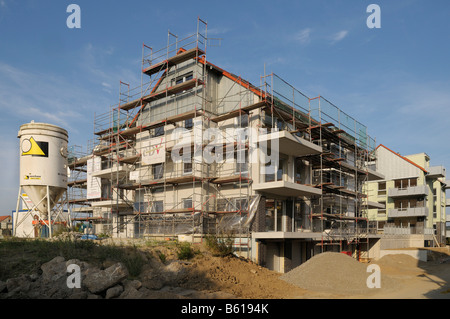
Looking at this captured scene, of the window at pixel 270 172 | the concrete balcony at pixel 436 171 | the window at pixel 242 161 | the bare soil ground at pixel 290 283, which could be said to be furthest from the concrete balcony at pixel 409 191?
the window at pixel 242 161

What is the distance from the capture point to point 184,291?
13508mm

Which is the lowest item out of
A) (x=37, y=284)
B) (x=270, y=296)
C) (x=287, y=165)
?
(x=270, y=296)

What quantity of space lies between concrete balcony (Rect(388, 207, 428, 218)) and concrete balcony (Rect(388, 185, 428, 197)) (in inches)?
65.8

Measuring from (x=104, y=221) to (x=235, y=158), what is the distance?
15.7m

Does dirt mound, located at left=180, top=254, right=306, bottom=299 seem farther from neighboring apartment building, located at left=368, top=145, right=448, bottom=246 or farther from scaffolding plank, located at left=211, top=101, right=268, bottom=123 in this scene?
neighboring apartment building, located at left=368, top=145, right=448, bottom=246

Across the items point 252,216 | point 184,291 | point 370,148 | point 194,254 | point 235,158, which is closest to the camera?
point 184,291

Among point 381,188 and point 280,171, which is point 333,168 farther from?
point 381,188

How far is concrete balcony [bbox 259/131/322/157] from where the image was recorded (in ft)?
64.3

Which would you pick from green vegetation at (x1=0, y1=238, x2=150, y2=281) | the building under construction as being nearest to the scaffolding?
the building under construction

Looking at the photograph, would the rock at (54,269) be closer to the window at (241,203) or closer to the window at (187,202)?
the window at (241,203)

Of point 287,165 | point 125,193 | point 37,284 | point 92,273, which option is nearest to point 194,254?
point 92,273

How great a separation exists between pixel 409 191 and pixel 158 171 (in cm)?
3122

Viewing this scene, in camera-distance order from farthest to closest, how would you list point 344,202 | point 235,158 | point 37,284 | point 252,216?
point 344,202 → point 235,158 → point 252,216 → point 37,284

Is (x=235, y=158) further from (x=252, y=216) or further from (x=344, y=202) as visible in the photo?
(x=344, y=202)
